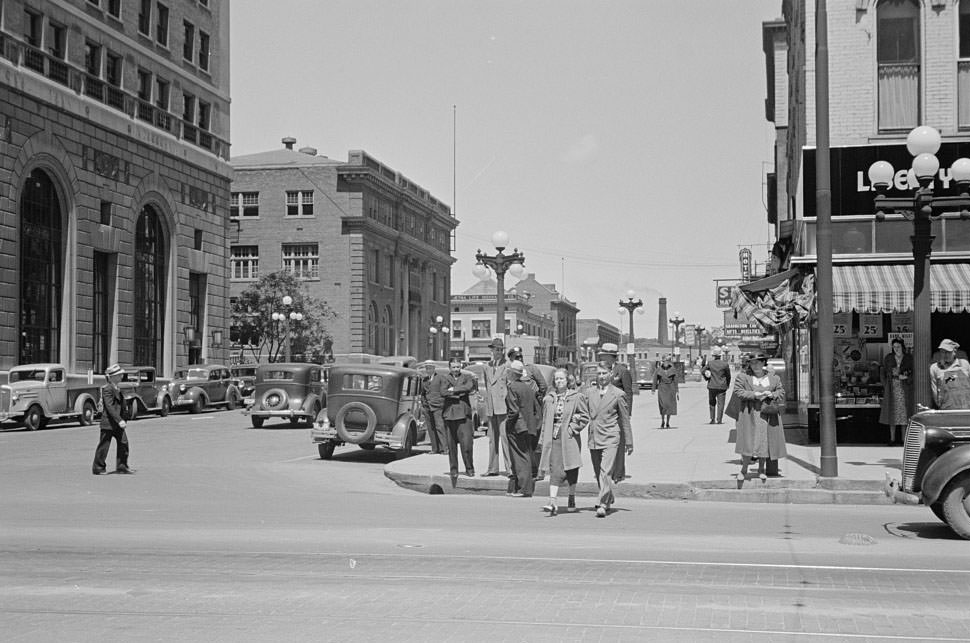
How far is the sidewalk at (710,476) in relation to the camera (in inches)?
592

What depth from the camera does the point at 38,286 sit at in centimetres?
4322

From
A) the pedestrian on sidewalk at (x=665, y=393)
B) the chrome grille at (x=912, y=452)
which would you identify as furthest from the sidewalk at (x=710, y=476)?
the pedestrian on sidewalk at (x=665, y=393)

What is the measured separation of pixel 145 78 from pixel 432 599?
4856 centimetres

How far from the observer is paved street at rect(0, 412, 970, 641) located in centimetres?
717

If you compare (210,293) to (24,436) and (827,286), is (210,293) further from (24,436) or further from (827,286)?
(827,286)

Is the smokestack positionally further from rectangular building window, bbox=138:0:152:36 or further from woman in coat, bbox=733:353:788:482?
woman in coat, bbox=733:353:788:482

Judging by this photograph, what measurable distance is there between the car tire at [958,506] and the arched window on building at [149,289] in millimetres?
44362

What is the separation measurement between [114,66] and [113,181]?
17.4ft

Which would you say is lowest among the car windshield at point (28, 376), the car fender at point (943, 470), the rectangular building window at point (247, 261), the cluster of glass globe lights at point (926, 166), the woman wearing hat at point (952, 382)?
the car fender at point (943, 470)

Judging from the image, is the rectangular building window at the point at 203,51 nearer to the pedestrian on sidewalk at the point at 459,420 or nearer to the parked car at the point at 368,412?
the parked car at the point at 368,412

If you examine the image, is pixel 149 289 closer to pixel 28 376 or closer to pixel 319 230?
pixel 28 376

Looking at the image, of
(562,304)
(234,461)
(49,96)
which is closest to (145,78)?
(49,96)

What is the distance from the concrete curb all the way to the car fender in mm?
3627

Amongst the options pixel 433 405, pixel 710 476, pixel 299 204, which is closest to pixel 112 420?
pixel 433 405
